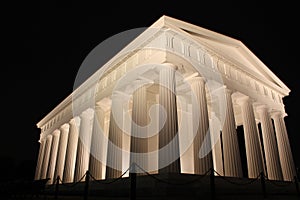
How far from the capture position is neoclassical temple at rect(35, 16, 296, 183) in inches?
729

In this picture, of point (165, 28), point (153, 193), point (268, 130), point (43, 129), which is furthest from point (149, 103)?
point (43, 129)

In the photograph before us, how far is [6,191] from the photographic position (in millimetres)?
14945

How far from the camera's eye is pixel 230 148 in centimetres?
2041

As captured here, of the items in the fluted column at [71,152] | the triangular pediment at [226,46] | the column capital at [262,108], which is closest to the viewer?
the triangular pediment at [226,46]

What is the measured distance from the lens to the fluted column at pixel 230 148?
19719 millimetres

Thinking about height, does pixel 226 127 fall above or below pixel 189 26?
below

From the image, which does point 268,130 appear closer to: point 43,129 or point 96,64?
point 96,64

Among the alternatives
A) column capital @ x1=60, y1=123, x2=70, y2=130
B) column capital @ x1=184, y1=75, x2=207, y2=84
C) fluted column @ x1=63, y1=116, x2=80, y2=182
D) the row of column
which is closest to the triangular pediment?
column capital @ x1=184, y1=75, x2=207, y2=84

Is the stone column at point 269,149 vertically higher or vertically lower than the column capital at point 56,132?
lower

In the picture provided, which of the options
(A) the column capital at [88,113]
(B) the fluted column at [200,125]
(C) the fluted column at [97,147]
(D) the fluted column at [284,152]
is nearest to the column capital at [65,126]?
(A) the column capital at [88,113]

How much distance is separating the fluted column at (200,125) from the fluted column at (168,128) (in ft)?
8.10

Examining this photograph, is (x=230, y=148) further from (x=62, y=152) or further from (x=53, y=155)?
(x=53, y=155)

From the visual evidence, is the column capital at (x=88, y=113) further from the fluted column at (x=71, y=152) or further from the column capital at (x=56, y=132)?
the column capital at (x=56, y=132)

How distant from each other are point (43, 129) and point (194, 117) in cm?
3633
